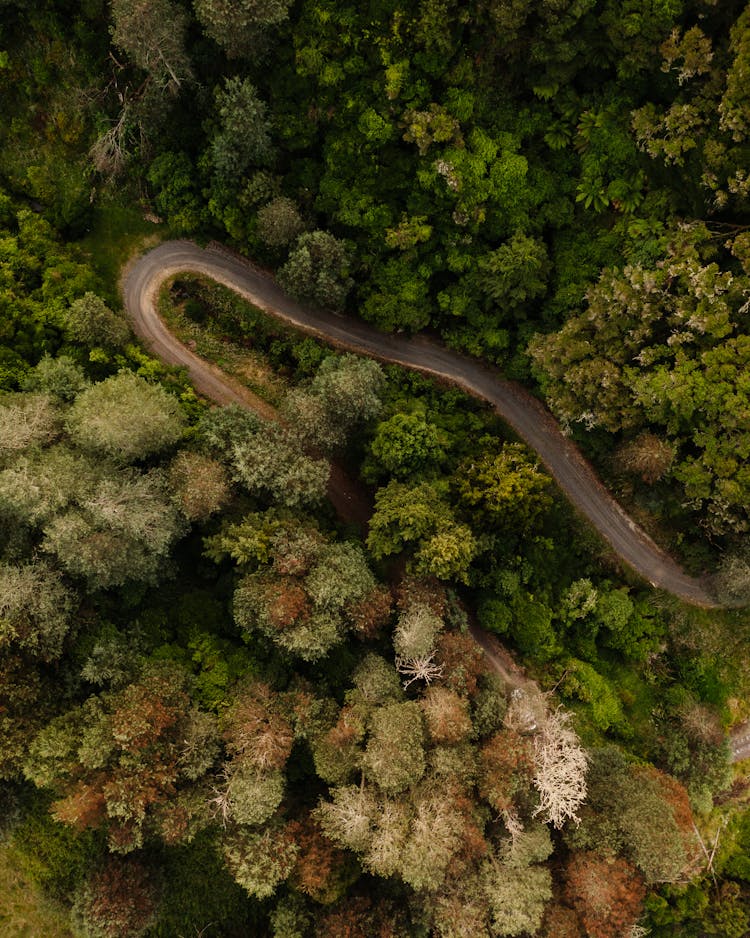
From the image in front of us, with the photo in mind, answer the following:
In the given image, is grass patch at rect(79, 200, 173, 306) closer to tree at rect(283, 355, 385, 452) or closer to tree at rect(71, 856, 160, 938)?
tree at rect(283, 355, 385, 452)

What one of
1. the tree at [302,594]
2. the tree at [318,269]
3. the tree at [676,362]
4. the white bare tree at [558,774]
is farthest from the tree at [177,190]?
the white bare tree at [558,774]

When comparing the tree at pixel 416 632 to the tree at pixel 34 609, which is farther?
the tree at pixel 416 632

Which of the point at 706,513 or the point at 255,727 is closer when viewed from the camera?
the point at 255,727

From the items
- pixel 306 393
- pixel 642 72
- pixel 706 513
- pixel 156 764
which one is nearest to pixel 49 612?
pixel 156 764

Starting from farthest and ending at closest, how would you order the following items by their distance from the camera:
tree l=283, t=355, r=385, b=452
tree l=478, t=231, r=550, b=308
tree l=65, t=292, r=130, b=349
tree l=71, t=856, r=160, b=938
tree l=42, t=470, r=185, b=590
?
tree l=65, t=292, r=130, b=349 < tree l=478, t=231, r=550, b=308 < tree l=283, t=355, r=385, b=452 < tree l=42, t=470, r=185, b=590 < tree l=71, t=856, r=160, b=938

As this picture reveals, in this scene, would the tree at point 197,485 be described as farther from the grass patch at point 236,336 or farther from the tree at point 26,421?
the grass patch at point 236,336

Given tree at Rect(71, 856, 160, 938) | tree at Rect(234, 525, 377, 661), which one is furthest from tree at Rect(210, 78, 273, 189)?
tree at Rect(71, 856, 160, 938)

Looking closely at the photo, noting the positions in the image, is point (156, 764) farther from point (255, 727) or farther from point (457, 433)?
point (457, 433)
